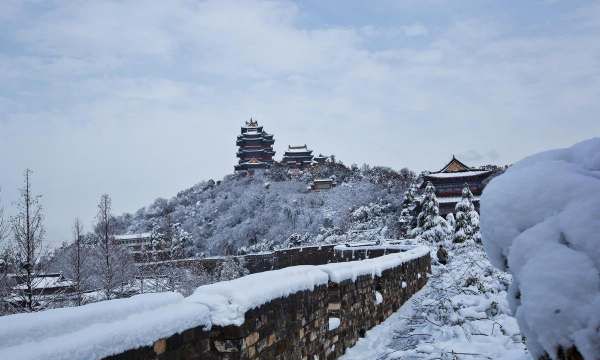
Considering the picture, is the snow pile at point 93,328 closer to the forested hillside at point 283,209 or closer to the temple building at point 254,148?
the forested hillside at point 283,209

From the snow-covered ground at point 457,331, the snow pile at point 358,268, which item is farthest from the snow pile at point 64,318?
the snow-covered ground at point 457,331

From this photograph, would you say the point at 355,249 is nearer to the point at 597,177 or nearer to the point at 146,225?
the point at 597,177

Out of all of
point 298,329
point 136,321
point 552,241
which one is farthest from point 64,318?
point 298,329

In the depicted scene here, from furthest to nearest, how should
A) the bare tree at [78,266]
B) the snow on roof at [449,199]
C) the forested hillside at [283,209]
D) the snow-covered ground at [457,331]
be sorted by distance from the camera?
the forested hillside at [283,209] < the snow on roof at [449,199] < the bare tree at [78,266] < the snow-covered ground at [457,331]

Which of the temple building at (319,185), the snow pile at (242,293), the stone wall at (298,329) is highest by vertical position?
the temple building at (319,185)

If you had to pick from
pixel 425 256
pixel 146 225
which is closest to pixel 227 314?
pixel 425 256

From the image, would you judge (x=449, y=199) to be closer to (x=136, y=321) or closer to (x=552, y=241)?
(x=136, y=321)

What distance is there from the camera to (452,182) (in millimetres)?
37750

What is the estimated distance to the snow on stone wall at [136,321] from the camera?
7.54 ft

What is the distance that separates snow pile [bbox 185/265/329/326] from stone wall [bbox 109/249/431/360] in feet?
0.24

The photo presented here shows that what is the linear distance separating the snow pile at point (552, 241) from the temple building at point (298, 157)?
250ft

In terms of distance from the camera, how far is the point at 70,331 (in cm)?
255

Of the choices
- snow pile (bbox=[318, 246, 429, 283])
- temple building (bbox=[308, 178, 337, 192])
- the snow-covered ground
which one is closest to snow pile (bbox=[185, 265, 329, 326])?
snow pile (bbox=[318, 246, 429, 283])

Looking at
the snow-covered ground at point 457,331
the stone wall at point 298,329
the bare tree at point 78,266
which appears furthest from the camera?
the bare tree at point 78,266
